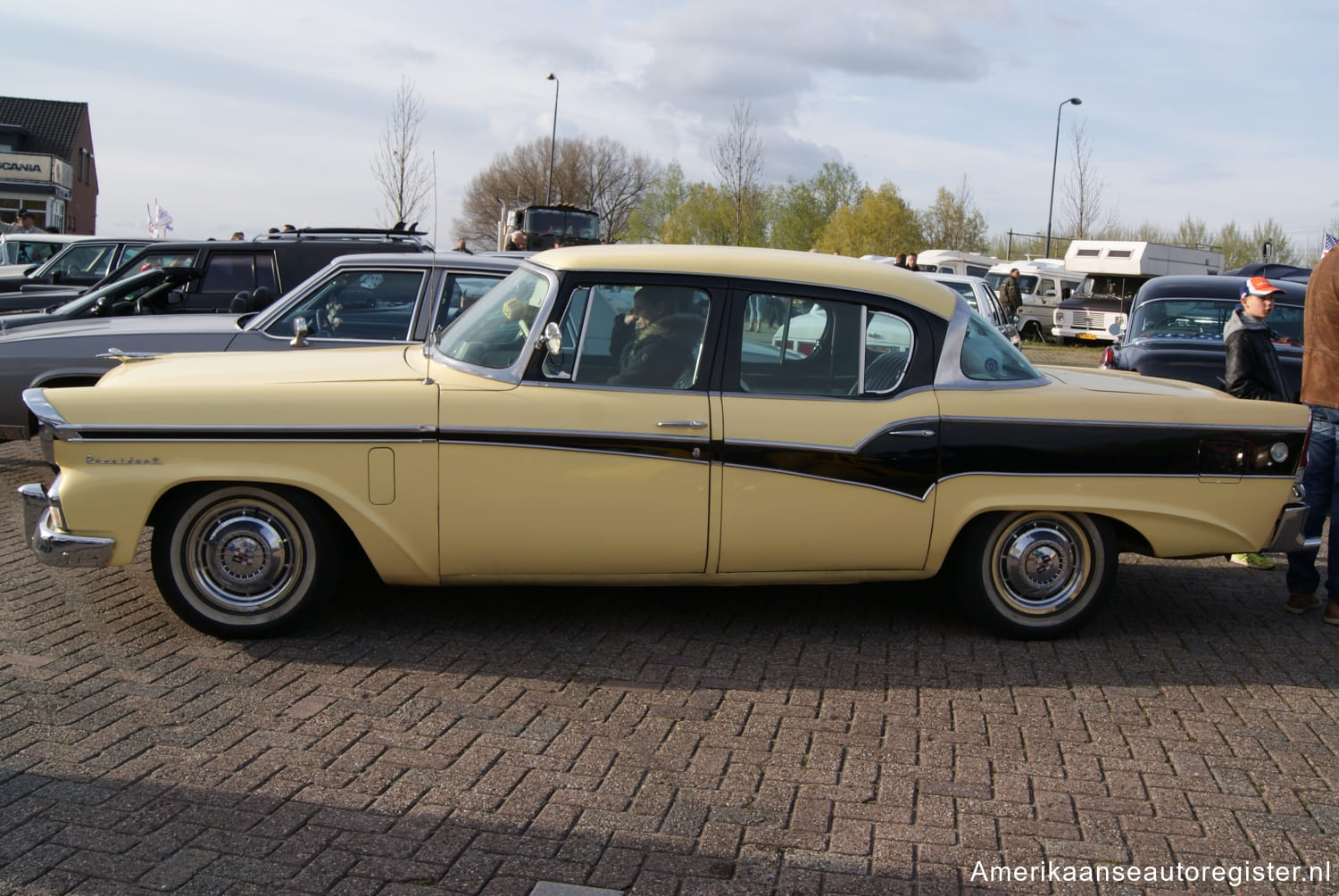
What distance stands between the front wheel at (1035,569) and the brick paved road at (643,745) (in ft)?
0.51

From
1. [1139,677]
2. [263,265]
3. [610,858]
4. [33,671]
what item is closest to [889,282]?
[1139,677]

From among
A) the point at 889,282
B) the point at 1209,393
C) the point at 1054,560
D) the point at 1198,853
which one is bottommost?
the point at 1198,853

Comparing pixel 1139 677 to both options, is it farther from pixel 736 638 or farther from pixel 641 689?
pixel 641 689

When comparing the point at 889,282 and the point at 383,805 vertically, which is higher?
the point at 889,282

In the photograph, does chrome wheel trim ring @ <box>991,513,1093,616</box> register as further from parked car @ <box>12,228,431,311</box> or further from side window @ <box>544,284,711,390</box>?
parked car @ <box>12,228,431,311</box>

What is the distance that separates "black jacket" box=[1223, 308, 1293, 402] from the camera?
6.74 metres

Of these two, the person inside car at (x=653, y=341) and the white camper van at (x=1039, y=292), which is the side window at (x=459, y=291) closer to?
the person inside car at (x=653, y=341)

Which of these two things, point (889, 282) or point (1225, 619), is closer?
point (889, 282)

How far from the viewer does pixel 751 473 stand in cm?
486

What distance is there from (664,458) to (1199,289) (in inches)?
360

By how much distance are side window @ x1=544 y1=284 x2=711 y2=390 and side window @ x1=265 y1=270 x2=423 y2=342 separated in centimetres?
297

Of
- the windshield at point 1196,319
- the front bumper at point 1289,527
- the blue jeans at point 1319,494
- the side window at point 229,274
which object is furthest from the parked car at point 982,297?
the side window at point 229,274

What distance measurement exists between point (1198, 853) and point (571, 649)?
2583mm

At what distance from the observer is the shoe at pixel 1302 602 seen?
586cm
